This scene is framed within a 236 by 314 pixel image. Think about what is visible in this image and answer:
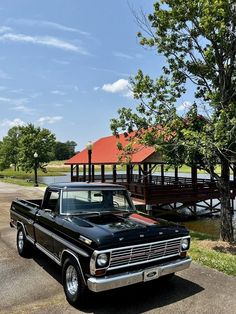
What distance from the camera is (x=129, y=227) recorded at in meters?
5.56

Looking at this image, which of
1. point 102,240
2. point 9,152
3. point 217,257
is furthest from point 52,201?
point 9,152

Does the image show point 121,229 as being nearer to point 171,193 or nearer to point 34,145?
point 171,193

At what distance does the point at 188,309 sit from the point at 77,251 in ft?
6.36

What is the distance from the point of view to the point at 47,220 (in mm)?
6672

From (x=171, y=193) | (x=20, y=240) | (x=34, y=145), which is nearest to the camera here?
(x=20, y=240)

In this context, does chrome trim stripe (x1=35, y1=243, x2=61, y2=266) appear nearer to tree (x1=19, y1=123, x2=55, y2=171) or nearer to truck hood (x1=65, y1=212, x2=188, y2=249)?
truck hood (x1=65, y1=212, x2=188, y2=249)

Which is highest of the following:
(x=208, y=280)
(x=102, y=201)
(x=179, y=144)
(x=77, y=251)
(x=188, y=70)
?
(x=188, y=70)

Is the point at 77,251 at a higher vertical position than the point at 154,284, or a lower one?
higher

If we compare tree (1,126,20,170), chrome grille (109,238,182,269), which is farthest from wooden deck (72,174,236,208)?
tree (1,126,20,170)

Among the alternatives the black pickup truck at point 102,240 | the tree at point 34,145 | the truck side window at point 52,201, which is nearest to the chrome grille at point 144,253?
the black pickup truck at point 102,240

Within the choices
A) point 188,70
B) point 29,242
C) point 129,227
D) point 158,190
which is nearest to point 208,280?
point 129,227

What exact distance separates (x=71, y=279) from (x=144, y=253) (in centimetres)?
130

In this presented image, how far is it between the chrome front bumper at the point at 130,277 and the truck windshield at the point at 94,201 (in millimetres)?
1706

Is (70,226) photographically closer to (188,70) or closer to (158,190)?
(188,70)
